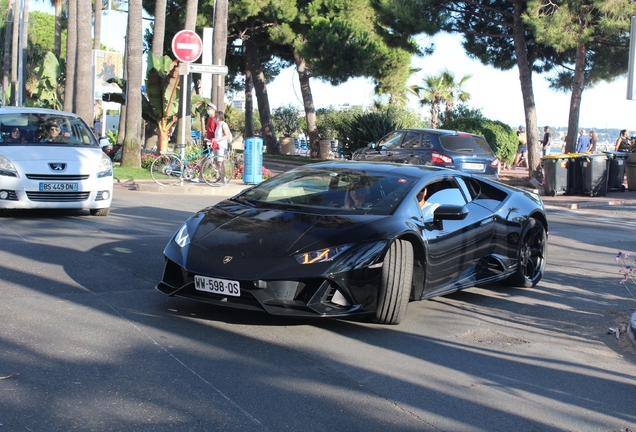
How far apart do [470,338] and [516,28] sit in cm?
2115

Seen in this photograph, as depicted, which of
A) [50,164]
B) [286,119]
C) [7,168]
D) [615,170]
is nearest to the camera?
[7,168]

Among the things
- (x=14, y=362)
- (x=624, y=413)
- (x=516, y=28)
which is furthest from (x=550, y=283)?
(x=516, y=28)

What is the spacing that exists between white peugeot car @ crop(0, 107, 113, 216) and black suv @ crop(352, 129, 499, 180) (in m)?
8.41

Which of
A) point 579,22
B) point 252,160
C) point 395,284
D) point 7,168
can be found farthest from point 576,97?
point 395,284

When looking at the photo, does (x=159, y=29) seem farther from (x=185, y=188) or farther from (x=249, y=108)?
(x=249, y=108)

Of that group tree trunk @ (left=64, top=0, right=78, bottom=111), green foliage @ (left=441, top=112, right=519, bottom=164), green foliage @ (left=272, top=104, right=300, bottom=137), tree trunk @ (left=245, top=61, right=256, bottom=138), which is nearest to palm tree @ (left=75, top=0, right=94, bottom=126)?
tree trunk @ (left=64, top=0, right=78, bottom=111)

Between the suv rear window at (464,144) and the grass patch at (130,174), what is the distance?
743 centimetres

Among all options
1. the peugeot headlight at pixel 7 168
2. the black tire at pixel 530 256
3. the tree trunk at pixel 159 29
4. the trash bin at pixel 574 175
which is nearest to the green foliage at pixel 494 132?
the trash bin at pixel 574 175

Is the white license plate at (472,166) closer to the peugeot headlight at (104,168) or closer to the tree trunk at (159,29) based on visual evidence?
the peugeot headlight at (104,168)

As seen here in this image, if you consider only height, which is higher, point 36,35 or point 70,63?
point 36,35

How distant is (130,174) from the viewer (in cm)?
1983

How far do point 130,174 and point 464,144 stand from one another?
8.57 metres

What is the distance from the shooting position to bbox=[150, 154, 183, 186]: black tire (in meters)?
18.2

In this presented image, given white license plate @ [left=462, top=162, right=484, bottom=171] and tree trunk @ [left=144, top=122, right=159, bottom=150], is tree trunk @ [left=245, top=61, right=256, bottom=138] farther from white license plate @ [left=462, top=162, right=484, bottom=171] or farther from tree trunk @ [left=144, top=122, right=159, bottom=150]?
white license plate @ [left=462, top=162, right=484, bottom=171]
